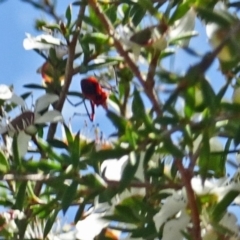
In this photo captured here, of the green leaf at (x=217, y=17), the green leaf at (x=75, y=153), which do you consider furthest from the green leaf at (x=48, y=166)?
the green leaf at (x=217, y=17)

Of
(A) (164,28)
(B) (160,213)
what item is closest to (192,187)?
(B) (160,213)

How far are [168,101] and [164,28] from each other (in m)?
0.25

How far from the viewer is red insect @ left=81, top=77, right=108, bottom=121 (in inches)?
31.5

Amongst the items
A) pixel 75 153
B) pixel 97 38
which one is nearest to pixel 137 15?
pixel 97 38

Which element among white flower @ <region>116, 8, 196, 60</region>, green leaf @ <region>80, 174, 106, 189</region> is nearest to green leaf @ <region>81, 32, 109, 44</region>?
white flower @ <region>116, 8, 196, 60</region>

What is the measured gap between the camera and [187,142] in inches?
20.9

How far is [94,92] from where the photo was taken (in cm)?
80

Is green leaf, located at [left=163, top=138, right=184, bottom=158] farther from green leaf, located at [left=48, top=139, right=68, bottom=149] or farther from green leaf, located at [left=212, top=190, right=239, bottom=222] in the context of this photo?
green leaf, located at [left=48, top=139, right=68, bottom=149]

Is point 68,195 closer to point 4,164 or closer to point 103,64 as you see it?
point 4,164

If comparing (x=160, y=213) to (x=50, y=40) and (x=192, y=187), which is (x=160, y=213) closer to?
(x=192, y=187)

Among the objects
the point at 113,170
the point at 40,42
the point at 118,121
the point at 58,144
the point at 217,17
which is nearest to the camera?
the point at 217,17

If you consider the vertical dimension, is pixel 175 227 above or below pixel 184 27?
below

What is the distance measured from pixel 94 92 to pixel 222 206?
280 millimetres

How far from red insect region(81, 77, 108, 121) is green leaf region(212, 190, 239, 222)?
27 centimetres
